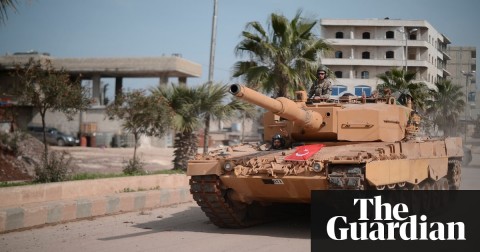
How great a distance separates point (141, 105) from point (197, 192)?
23.5 ft

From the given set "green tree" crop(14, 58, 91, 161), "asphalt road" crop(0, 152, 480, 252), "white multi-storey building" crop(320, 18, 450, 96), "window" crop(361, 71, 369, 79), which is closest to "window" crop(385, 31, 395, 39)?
"white multi-storey building" crop(320, 18, 450, 96)

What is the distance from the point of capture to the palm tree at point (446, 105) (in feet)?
91.9

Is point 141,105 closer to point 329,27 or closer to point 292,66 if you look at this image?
point 292,66

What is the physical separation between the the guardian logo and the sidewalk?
15.4ft

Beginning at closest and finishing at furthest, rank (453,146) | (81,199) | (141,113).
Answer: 1. (81,199)
2. (453,146)
3. (141,113)

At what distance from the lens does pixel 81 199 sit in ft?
38.9

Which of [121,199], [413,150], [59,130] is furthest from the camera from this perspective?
[59,130]

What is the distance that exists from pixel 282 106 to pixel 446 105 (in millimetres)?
22265

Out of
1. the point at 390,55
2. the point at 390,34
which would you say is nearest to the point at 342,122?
the point at 390,34

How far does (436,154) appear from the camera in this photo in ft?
41.9

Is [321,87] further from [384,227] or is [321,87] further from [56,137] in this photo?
[56,137]

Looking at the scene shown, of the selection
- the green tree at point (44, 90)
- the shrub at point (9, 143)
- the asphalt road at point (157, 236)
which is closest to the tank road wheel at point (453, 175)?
the asphalt road at point (157, 236)

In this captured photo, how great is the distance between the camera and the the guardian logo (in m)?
9.38

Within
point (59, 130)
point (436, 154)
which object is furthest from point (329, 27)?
point (436, 154)
